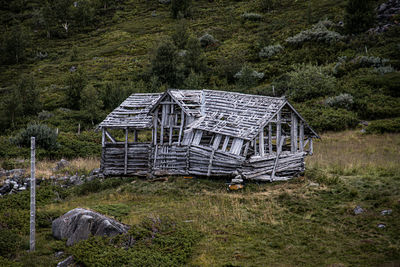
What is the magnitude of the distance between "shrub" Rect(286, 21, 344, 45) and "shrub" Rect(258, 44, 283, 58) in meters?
2.75

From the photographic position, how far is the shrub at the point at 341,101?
38031 millimetres

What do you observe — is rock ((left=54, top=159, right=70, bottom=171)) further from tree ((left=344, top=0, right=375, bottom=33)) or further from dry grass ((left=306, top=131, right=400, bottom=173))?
tree ((left=344, top=0, right=375, bottom=33))

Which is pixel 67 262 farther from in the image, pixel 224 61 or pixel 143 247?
pixel 224 61

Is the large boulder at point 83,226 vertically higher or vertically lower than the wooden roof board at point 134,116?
lower

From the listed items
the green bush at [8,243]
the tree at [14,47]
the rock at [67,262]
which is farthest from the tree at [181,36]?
the rock at [67,262]

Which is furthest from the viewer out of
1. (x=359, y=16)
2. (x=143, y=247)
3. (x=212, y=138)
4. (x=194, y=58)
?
(x=194, y=58)

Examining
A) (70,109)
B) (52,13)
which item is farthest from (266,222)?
(52,13)

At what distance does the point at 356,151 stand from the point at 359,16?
134 ft

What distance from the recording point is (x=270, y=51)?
6147 cm

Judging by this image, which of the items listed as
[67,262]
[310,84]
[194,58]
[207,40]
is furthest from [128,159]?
[207,40]

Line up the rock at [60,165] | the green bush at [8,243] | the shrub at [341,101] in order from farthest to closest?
1. the shrub at [341,101]
2. the rock at [60,165]
3. the green bush at [8,243]

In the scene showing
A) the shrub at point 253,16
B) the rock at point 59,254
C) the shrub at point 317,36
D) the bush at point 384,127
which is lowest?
the rock at point 59,254

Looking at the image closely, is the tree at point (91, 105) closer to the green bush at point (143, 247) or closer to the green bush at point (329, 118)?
the green bush at point (329, 118)

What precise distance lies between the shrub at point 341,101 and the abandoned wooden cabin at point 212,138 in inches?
701
